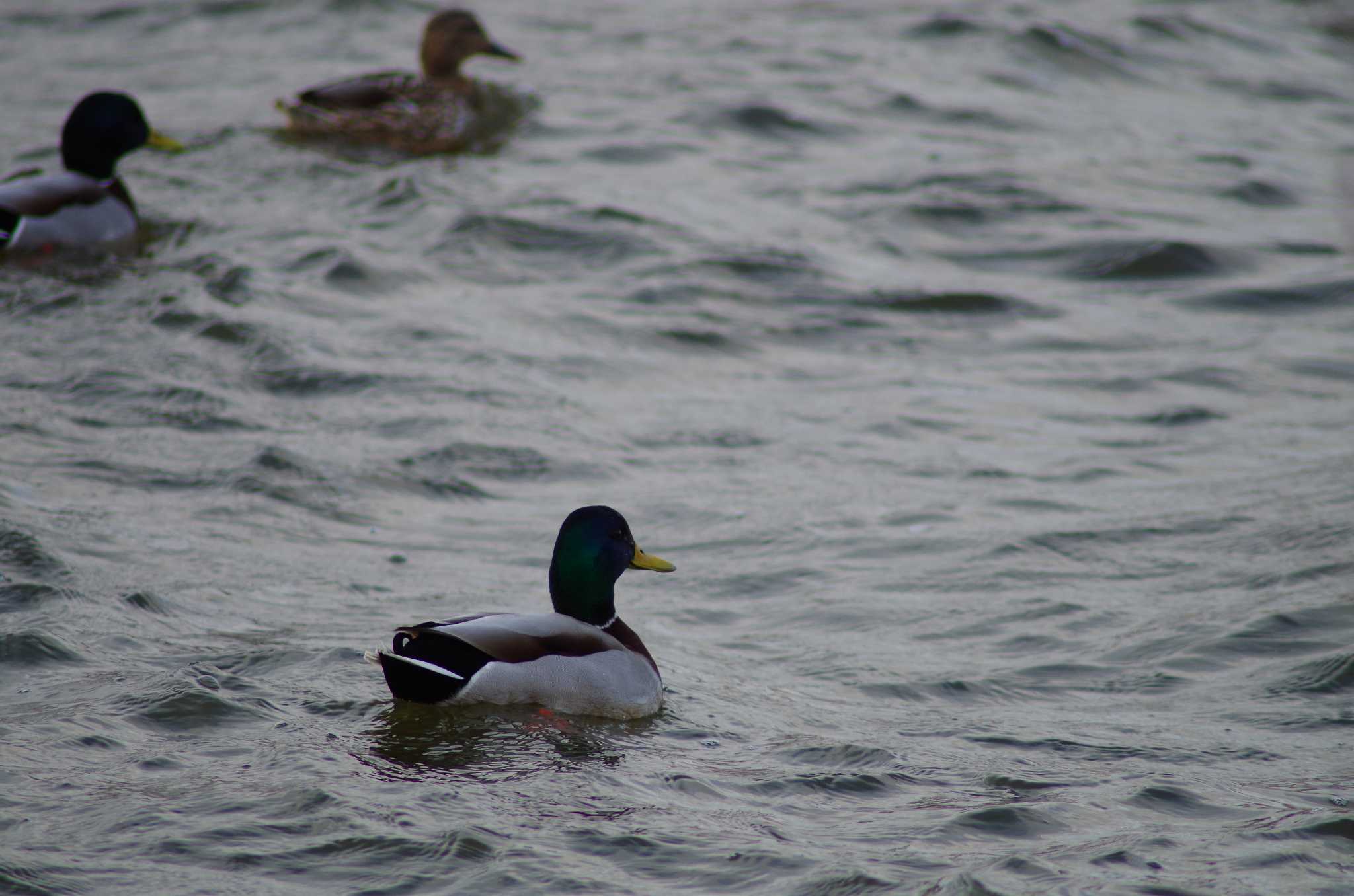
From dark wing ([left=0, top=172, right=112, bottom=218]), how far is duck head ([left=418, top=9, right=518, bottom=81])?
159 inches

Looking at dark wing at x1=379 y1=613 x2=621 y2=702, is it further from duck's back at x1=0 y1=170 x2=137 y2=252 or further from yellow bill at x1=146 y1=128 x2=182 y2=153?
yellow bill at x1=146 y1=128 x2=182 y2=153

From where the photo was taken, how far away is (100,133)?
39.1 feet

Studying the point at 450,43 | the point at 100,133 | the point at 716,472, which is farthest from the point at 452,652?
the point at 450,43

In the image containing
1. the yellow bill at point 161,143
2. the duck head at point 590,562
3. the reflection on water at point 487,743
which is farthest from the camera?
the yellow bill at point 161,143

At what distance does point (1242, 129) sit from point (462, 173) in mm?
7569

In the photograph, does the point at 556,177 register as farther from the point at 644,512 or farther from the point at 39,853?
→ the point at 39,853

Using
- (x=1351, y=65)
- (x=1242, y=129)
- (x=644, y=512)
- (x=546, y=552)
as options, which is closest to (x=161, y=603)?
(x=546, y=552)

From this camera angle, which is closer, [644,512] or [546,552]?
[546,552]

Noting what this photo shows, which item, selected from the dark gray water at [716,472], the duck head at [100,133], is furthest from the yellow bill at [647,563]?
the duck head at [100,133]

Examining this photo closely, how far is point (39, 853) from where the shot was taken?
4.47m

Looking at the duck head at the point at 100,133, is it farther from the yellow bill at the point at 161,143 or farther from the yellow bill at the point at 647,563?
the yellow bill at the point at 647,563

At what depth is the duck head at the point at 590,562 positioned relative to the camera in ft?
20.7

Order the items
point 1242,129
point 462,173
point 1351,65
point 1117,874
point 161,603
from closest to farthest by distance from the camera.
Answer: point 1117,874
point 161,603
point 462,173
point 1242,129
point 1351,65

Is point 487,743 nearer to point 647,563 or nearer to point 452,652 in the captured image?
point 452,652
